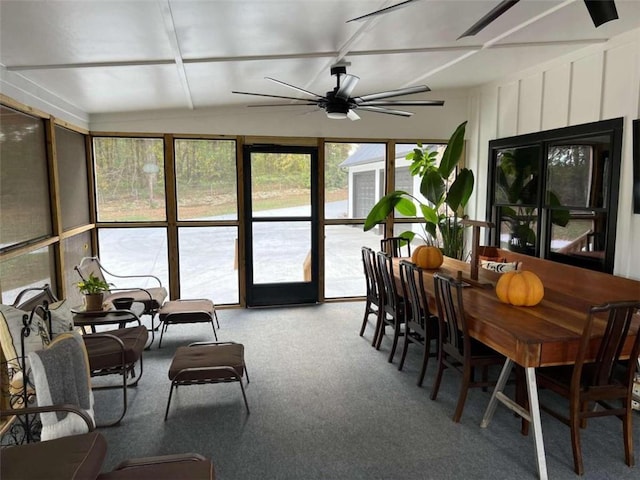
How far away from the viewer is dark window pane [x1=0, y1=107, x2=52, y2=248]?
3.12 metres

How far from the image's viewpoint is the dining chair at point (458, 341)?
2.95 meters

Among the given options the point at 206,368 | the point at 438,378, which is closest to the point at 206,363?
the point at 206,368

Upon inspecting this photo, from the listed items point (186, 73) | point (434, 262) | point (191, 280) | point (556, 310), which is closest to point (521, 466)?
point (556, 310)

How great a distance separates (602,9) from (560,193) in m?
3.11

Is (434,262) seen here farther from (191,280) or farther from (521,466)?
(191,280)

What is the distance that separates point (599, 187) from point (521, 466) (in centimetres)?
291

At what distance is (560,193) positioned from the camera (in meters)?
4.72

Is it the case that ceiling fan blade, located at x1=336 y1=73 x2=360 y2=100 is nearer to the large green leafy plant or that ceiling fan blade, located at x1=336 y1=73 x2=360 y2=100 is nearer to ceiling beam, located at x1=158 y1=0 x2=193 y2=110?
ceiling beam, located at x1=158 y1=0 x2=193 y2=110

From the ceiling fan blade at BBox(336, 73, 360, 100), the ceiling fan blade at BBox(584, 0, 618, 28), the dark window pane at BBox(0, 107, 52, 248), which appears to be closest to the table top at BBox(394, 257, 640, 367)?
the ceiling fan blade at BBox(584, 0, 618, 28)

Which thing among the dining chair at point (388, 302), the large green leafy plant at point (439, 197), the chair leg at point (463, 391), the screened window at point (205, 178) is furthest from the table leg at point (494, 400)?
the screened window at point (205, 178)

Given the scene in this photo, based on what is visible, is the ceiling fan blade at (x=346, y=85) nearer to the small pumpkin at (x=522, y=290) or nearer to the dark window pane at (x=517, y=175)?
the small pumpkin at (x=522, y=290)

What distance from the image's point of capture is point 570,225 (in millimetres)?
4613

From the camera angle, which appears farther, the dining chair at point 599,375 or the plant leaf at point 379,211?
the plant leaf at point 379,211

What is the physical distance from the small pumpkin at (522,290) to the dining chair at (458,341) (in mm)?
338
